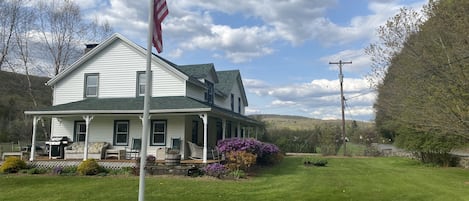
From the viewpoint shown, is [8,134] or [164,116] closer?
[164,116]

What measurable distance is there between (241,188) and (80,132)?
1217 cm

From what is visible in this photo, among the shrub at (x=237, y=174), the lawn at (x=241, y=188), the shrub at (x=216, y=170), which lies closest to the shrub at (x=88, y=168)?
the lawn at (x=241, y=188)

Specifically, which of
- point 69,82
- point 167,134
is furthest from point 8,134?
point 167,134

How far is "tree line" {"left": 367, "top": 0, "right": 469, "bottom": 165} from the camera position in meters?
14.1

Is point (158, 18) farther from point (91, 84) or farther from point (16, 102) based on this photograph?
point (16, 102)

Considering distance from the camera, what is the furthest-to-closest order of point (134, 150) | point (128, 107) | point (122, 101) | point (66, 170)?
point (122, 101)
point (134, 150)
point (128, 107)
point (66, 170)

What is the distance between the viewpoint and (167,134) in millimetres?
19094

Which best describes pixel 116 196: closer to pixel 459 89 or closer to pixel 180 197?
pixel 180 197

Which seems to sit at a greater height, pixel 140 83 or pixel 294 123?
pixel 140 83

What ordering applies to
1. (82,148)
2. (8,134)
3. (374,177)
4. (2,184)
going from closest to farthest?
1. (2,184)
2. (374,177)
3. (82,148)
4. (8,134)

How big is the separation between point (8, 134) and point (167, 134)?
27919 mm

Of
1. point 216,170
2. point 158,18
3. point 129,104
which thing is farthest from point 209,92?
point 158,18

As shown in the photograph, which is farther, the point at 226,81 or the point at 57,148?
the point at 226,81

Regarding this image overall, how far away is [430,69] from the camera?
1534 cm
